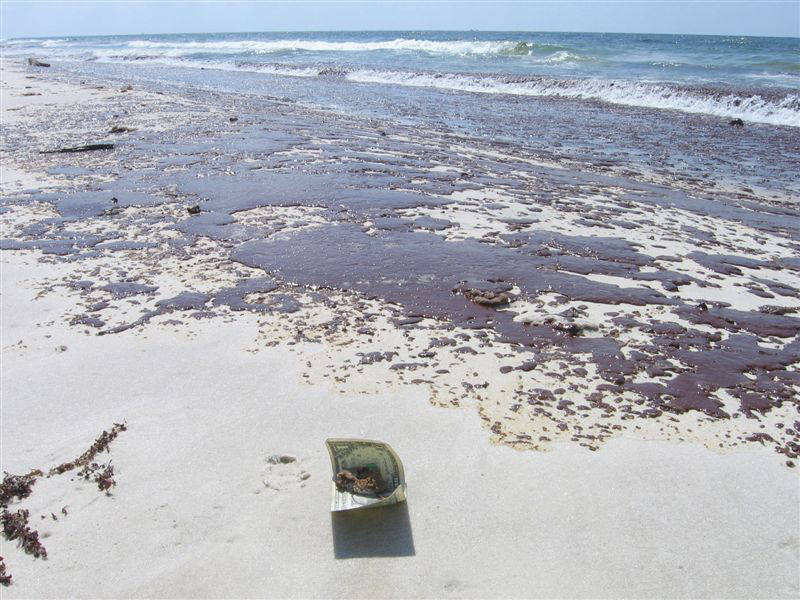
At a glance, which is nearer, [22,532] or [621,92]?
[22,532]

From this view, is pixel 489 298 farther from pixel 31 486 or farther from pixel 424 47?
pixel 424 47

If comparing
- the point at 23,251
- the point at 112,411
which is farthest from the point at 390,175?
the point at 112,411

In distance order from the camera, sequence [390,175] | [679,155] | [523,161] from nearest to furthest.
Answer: [390,175], [523,161], [679,155]

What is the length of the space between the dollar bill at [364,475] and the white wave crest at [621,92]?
16467 millimetres

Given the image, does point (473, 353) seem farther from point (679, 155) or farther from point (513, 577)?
point (679, 155)

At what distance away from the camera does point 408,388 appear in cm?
323

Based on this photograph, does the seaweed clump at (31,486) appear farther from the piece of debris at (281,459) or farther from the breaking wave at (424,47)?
the breaking wave at (424,47)

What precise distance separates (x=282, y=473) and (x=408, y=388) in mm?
875

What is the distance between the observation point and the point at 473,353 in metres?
3.54

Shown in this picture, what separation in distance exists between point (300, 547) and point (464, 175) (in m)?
6.18

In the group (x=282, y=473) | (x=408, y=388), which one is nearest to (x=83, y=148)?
(x=408, y=388)

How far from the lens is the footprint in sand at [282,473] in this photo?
2.55 m

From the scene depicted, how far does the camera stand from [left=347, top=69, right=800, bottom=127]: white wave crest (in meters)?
15.7

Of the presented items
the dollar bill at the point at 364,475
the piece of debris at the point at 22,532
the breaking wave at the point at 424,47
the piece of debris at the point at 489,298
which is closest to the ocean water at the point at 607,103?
the breaking wave at the point at 424,47
